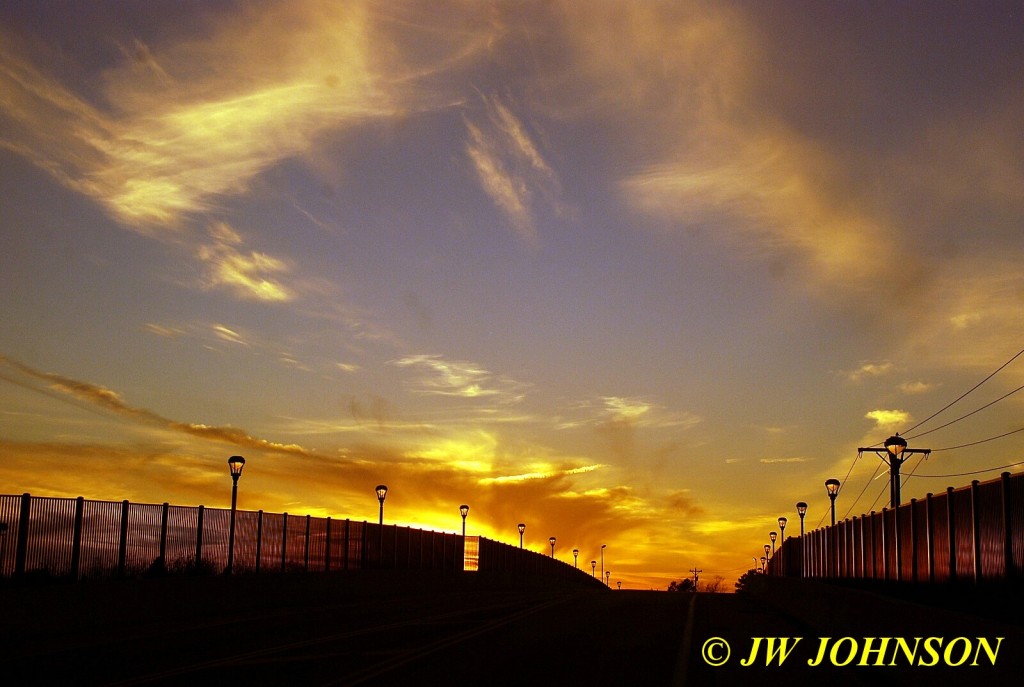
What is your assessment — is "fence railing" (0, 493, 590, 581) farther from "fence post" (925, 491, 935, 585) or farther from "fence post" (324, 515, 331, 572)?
"fence post" (925, 491, 935, 585)

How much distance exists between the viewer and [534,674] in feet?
49.5

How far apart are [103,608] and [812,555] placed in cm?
3737

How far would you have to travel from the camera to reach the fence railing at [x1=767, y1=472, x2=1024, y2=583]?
731 inches

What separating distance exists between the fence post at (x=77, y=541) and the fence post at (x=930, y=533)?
66.9 ft

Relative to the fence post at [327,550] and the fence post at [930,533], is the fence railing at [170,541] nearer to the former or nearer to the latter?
the fence post at [327,550]

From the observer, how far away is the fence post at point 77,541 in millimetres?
27188

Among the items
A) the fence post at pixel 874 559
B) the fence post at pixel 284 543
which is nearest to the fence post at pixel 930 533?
the fence post at pixel 874 559

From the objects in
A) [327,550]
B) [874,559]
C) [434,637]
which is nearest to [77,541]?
[434,637]

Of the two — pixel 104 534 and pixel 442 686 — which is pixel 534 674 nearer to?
pixel 442 686

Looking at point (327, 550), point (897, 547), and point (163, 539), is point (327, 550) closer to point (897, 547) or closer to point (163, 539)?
point (163, 539)

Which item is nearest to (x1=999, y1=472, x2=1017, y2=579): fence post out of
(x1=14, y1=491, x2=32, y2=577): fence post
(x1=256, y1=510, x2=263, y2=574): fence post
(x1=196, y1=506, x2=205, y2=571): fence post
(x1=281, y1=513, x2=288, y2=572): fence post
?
(x1=14, y1=491, x2=32, y2=577): fence post

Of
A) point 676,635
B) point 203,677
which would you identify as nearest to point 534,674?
point 203,677

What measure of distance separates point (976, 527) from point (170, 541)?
22.0 metres

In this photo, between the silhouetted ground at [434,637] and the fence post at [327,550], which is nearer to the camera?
the silhouetted ground at [434,637]
